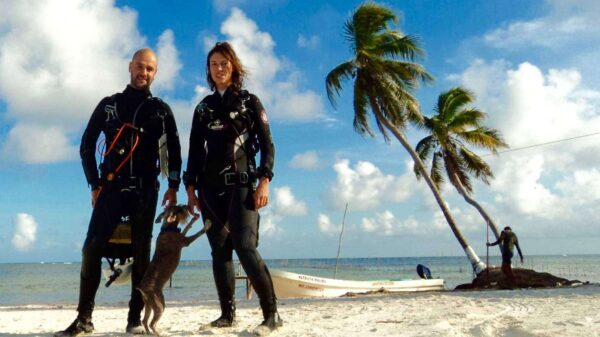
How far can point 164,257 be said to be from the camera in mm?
3848

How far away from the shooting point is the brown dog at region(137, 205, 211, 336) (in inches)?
149

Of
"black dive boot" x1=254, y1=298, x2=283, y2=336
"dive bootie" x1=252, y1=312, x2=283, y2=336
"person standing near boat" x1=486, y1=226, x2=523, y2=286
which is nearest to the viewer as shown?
"dive bootie" x1=252, y1=312, x2=283, y2=336

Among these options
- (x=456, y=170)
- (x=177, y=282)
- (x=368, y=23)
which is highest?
(x=368, y=23)

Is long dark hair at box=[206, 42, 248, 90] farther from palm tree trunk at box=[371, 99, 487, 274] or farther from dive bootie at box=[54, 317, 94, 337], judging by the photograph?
palm tree trunk at box=[371, 99, 487, 274]

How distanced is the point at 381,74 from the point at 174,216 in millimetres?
15055

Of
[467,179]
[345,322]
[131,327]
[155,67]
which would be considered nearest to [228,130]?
[155,67]

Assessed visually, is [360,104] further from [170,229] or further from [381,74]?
[170,229]

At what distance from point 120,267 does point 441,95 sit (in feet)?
59.8

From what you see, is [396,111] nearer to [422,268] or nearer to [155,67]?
[422,268]

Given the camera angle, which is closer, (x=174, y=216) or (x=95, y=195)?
(x=174, y=216)

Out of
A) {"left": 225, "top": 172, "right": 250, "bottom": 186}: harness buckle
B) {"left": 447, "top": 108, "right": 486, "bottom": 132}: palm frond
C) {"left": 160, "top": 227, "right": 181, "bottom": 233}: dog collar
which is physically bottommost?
{"left": 160, "top": 227, "right": 181, "bottom": 233}: dog collar

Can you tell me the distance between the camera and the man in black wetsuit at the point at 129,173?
13.2ft

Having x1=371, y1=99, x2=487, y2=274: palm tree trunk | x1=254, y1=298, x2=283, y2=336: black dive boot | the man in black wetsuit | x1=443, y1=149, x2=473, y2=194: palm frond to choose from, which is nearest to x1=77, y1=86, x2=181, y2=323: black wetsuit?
the man in black wetsuit

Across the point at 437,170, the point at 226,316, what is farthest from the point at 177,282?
the point at 226,316
